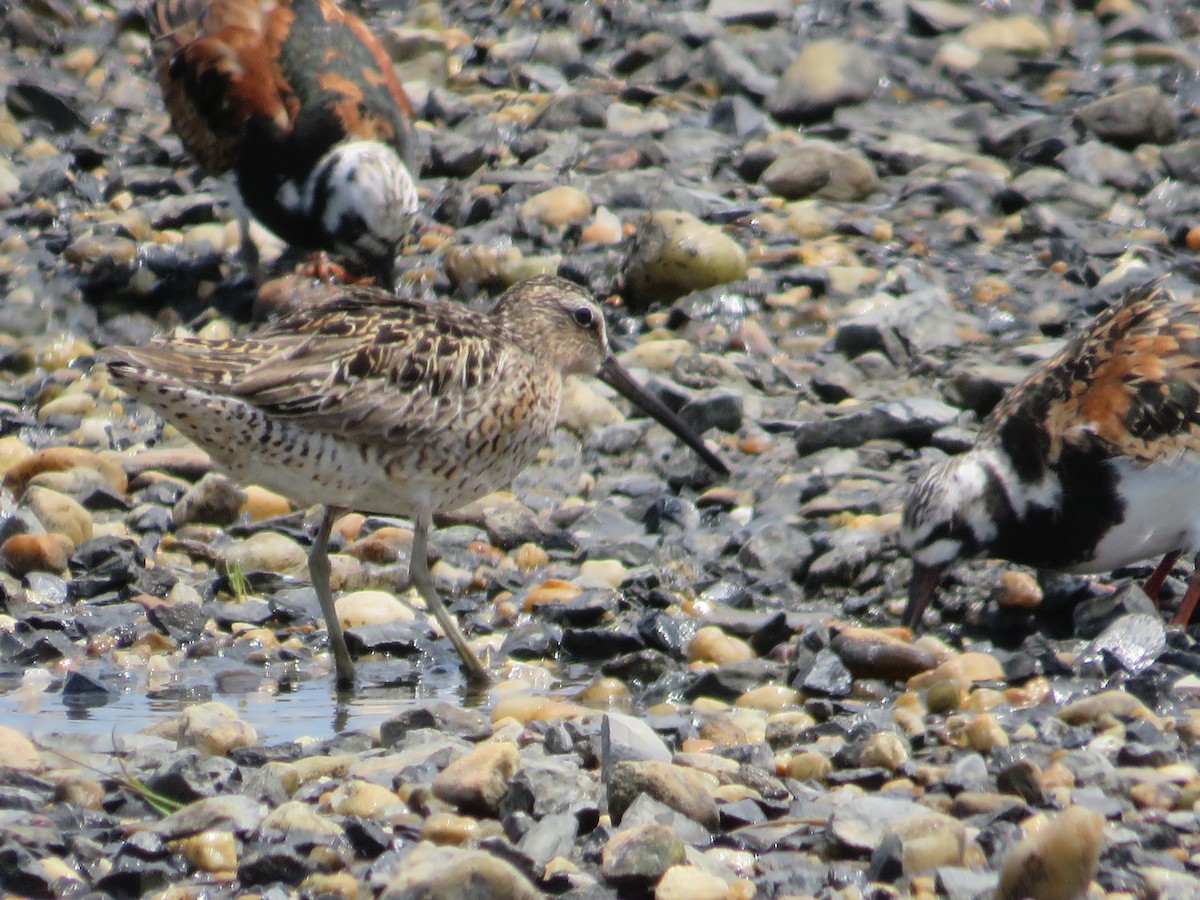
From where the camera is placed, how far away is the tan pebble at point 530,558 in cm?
780

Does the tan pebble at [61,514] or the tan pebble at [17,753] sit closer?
the tan pebble at [17,753]

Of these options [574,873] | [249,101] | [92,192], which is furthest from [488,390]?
[92,192]

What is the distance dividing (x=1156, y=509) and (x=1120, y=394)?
18.6 inches

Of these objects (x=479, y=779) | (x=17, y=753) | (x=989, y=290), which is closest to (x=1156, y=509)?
(x=989, y=290)

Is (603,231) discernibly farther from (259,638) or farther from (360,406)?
(259,638)

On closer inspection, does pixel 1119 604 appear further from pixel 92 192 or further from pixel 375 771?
pixel 92 192

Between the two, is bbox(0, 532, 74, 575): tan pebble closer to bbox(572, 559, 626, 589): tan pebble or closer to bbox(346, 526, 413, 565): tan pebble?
bbox(346, 526, 413, 565): tan pebble

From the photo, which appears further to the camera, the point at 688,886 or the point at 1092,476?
the point at 1092,476

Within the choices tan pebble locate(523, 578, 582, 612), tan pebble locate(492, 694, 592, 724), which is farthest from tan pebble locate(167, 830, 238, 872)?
tan pebble locate(523, 578, 582, 612)

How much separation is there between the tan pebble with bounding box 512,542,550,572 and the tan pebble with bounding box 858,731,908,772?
9.42ft

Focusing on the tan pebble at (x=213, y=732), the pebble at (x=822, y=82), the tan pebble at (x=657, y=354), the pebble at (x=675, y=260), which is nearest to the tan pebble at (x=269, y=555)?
the tan pebble at (x=213, y=732)

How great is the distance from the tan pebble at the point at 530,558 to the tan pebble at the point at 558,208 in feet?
11.6

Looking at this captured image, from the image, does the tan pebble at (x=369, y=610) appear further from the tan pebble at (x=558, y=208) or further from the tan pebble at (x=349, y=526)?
the tan pebble at (x=558, y=208)

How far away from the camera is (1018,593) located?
282 inches
